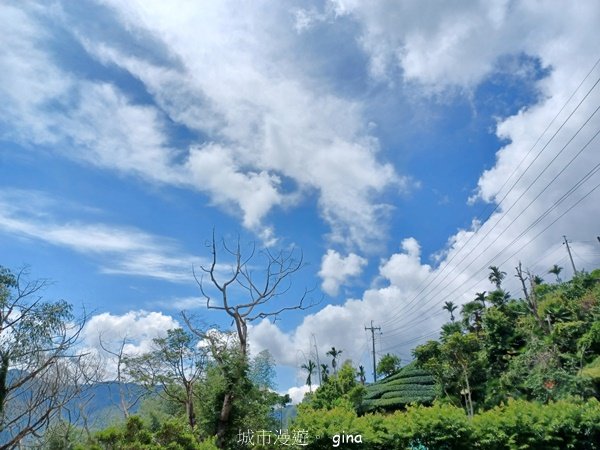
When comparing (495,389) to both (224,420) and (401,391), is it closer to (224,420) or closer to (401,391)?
(401,391)

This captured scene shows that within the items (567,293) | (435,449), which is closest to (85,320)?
(435,449)

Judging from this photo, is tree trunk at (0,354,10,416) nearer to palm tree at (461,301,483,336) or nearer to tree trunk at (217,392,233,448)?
tree trunk at (217,392,233,448)

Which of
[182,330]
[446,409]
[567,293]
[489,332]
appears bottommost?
[446,409]

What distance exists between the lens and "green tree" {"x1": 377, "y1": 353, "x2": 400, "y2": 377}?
44.4m

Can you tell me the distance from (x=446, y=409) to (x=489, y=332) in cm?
2115

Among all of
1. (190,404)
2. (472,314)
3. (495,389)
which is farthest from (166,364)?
(472,314)

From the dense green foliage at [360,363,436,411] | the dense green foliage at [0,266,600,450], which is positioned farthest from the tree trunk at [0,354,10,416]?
the dense green foliage at [360,363,436,411]

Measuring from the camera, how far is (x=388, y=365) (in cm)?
4444

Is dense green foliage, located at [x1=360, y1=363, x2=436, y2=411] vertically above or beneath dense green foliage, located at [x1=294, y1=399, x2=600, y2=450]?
above

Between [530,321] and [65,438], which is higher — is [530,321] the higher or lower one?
the higher one

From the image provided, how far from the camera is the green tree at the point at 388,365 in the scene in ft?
146

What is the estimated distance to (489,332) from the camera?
29219 millimetres

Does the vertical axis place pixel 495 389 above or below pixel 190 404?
above

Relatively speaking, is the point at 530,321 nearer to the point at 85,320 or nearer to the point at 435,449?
the point at 435,449
